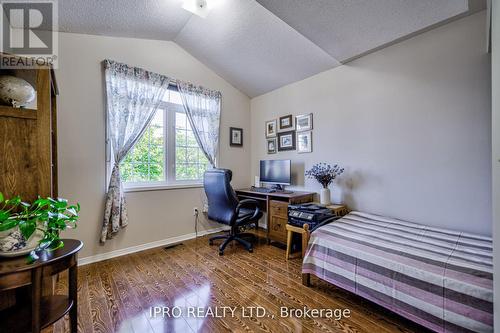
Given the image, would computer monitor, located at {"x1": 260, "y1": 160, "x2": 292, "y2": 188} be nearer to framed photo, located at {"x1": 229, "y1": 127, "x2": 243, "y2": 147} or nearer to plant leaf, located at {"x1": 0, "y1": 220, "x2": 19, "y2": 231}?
framed photo, located at {"x1": 229, "y1": 127, "x2": 243, "y2": 147}

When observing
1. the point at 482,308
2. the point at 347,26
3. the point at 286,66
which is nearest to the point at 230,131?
the point at 286,66

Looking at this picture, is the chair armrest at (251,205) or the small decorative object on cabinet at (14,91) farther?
the chair armrest at (251,205)

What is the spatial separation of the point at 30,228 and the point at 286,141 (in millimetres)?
2899

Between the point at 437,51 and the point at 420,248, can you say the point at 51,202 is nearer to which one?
the point at 420,248

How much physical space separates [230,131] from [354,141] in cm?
195

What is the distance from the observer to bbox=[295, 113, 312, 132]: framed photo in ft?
9.88

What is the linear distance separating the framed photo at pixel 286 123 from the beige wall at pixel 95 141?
1632mm

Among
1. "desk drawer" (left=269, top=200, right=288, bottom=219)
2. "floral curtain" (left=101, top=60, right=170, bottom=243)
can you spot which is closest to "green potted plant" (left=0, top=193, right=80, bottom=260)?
"floral curtain" (left=101, top=60, right=170, bottom=243)

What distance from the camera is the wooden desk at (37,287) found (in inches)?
39.0

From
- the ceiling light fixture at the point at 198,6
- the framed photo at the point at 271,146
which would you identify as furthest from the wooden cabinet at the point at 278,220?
the ceiling light fixture at the point at 198,6

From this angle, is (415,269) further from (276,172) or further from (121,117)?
(121,117)

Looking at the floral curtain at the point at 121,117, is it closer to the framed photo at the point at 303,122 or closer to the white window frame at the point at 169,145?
the white window frame at the point at 169,145

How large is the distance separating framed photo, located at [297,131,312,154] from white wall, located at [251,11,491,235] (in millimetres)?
134

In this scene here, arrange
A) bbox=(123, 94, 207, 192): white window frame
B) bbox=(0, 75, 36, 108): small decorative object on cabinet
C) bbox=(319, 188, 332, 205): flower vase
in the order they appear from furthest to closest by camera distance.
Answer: bbox=(123, 94, 207, 192): white window frame → bbox=(319, 188, 332, 205): flower vase → bbox=(0, 75, 36, 108): small decorative object on cabinet
